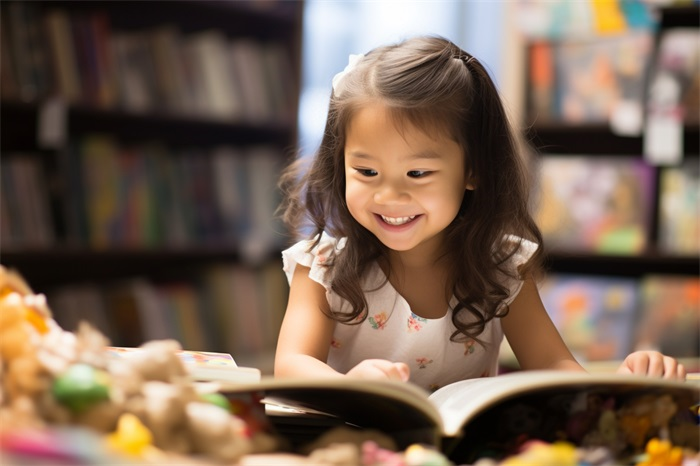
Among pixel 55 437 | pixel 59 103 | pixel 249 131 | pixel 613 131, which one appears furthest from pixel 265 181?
pixel 55 437

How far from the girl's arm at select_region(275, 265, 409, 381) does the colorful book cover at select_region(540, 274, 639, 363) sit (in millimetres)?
1710

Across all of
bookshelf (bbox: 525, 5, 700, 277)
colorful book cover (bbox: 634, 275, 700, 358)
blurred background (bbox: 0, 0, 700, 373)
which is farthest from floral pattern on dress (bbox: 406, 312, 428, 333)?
colorful book cover (bbox: 634, 275, 700, 358)

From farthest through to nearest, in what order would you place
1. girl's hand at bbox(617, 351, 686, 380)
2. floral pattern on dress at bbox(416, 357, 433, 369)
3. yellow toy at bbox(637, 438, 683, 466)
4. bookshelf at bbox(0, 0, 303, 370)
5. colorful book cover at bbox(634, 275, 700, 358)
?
colorful book cover at bbox(634, 275, 700, 358), bookshelf at bbox(0, 0, 303, 370), floral pattern on dress at bbox(416, 357, 433, 369), girl's hand at bbox(617, 351, 686, 380), yellow toy at bbox(637, 438, 683, 466)

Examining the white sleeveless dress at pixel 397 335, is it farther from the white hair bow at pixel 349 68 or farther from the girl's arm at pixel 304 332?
the white hair bow at pixel 349 68

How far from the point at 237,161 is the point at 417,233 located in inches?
79.7

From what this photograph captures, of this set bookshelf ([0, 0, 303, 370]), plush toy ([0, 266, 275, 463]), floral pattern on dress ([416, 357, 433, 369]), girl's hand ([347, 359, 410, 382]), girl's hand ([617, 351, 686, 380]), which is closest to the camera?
plush toy ([0, 266, 275, 463])

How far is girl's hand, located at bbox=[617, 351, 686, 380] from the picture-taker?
0.94 meters

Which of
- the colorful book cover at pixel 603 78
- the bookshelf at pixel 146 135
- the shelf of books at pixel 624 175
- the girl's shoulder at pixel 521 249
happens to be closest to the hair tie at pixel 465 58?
the girl's shoulder at pixel 521 249

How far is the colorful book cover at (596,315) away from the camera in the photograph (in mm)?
2709

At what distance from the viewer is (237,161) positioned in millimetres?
2975

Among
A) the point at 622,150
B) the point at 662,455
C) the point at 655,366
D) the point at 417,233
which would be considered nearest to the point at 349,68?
the point at 417,233

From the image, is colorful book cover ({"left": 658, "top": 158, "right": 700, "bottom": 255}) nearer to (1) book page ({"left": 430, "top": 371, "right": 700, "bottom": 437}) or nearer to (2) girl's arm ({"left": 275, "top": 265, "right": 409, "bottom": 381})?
(2) girl's arm ({"left": 275, "top": 265, "right": 409, "bottom": 381})

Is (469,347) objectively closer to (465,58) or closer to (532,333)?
(532,333)

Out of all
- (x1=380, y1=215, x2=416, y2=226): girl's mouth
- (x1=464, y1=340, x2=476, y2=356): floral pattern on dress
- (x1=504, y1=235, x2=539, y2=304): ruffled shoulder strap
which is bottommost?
(x1=464, y1=340, x2=476, y2=356): floral pattern on dress
